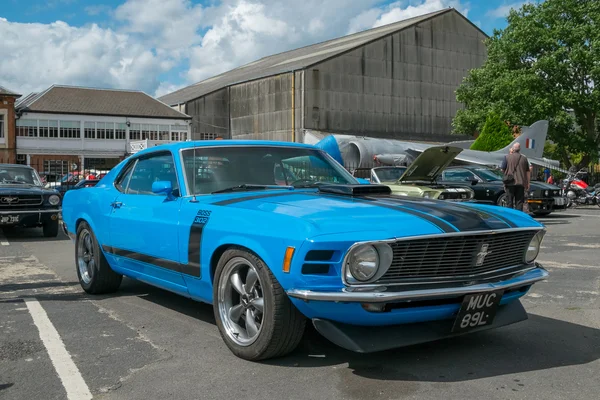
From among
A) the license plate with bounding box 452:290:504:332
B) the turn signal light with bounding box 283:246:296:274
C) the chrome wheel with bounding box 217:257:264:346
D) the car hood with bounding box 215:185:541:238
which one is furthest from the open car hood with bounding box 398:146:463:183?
the turn signal light with bounding box 283:246:296:274

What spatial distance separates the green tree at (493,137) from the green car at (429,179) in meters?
18.2

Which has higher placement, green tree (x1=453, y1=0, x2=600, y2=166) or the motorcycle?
green tree (x1=453, y1=0, x2=600, y2=166)

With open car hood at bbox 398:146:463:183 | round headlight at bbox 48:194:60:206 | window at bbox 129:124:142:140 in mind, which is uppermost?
window at bbox 129:124:142:140

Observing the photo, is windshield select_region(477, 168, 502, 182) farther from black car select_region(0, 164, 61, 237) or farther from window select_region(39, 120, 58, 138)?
window select_region(39, 120, 58, 138)

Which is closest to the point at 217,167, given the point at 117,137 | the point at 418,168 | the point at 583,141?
the point at 418,168

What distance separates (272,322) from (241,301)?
17.4 inches

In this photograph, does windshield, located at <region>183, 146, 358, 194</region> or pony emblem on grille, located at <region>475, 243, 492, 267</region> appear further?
windshield, located at <region>183, 146, 358, 194</region>

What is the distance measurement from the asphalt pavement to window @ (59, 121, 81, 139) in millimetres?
45981

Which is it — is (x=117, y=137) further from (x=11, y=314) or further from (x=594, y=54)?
(x=11, y=314)

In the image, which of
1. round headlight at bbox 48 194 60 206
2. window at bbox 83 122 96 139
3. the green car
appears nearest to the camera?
the green car

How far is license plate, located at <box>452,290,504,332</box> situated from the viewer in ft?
12.2

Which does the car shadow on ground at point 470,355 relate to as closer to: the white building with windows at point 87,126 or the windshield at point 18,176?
the windshield at point 18,176

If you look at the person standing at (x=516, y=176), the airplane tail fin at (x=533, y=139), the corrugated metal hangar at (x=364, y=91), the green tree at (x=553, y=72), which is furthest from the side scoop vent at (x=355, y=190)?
the corrugated metal hangar at (x=364, y=91)

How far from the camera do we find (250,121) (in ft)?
162
